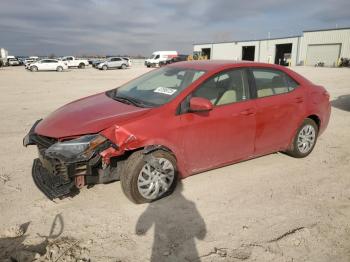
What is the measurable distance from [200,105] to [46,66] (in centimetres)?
3742

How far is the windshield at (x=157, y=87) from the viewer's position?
4262mm

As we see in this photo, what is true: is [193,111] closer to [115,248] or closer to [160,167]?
[160,167]

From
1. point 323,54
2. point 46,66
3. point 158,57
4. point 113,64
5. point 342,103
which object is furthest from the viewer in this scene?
point 158,57

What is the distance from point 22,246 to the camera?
317cm

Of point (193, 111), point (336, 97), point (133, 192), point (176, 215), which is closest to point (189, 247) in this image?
point (176, 215)

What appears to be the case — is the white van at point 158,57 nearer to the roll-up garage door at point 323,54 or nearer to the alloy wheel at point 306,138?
the roll-up garage door at point 323,54

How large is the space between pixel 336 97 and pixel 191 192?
11.3m

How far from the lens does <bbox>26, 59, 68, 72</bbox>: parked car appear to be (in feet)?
121

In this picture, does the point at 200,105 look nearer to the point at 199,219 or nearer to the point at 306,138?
the point at 199,219

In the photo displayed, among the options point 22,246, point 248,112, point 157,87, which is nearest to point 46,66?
point 157,87

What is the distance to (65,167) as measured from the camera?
11.5 feet

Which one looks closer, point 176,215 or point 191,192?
point 176,215

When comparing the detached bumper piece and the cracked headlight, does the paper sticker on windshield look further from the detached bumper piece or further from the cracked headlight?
the detached bumper piece

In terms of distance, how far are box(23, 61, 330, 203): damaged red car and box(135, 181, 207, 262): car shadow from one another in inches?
7.5
